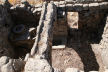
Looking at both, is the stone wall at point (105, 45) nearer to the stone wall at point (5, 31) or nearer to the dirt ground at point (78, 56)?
the dirt ground at point (78, 56)

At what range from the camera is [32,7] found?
11219 mm

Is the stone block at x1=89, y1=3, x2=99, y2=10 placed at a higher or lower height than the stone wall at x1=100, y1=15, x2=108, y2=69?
higher

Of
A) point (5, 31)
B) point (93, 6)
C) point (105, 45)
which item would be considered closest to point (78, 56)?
point (105, 45)

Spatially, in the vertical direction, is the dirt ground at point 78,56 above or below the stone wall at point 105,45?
below

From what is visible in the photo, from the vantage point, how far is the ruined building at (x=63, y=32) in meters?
9.70

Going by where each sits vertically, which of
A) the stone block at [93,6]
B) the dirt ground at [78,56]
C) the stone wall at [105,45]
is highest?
the stone block at [93,6]

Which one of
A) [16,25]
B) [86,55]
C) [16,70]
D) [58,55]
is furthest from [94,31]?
[16,70]

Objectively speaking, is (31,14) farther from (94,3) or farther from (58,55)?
(94,3)

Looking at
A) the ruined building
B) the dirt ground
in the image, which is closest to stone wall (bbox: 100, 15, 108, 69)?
the ruined building

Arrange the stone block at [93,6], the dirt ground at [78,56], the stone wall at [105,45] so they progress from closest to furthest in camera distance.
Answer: the stone wall at [105,45]
the dirt ground at [78,56]
the stone block at [93,6]

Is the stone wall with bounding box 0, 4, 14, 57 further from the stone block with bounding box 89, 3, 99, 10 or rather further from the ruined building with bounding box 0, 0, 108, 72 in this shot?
the stone block with bounding box 89, 3, 99, 10

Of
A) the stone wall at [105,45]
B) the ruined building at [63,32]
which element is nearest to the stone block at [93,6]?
the ruined building at [63,32]

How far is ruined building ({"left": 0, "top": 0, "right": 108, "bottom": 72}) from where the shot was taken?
382 inches

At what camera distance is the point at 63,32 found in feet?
37.1
